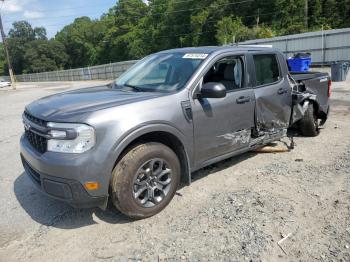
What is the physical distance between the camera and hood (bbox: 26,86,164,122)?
3.36m

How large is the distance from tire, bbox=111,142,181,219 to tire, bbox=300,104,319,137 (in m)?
3.46

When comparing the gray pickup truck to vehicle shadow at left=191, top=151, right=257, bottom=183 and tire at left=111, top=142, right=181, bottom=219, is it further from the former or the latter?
vehicle shadow at left=191, top=151, right=257, bottom=183

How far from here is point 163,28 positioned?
6625 centimetres

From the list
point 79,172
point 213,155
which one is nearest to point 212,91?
point 213,155

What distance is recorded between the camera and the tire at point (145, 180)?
135 inches

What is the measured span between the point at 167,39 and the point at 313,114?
61.6 metres

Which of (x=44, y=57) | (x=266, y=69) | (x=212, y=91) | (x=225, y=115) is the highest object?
(x=44, y=57)

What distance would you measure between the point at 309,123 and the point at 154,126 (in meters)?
3.91

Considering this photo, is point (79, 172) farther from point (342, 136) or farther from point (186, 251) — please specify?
point (342, 136)

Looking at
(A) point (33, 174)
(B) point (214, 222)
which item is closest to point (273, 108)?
(B) point (214, 222)

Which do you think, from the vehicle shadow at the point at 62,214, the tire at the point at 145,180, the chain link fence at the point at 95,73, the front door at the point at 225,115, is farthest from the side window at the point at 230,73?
the chain link fence at the point at 95,73

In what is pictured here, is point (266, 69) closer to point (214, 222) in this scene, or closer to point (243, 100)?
point (243, 100)

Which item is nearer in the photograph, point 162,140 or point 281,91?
point 162,140

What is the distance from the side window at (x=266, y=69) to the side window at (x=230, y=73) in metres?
0.31
